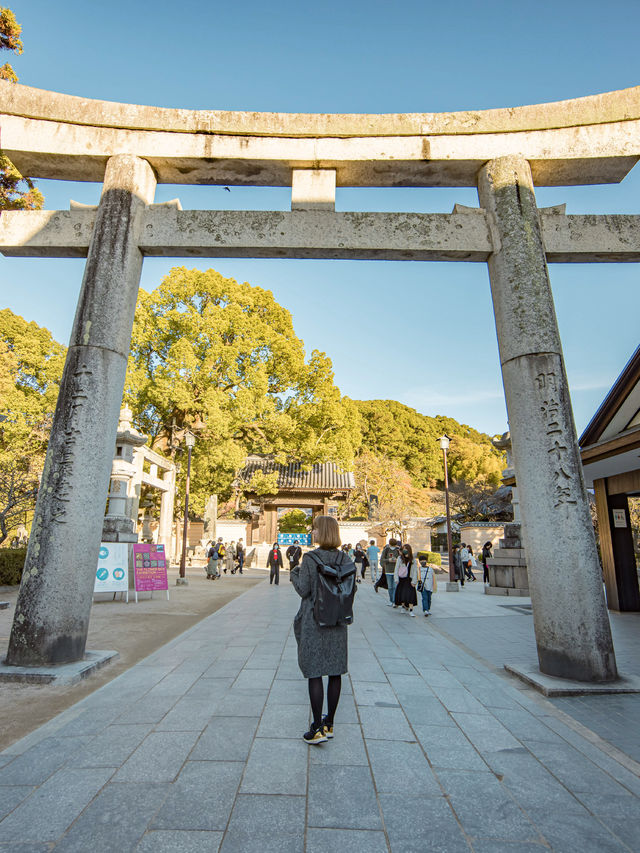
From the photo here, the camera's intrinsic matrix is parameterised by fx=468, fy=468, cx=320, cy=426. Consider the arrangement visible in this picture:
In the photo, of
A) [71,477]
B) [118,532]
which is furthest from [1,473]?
[71,477]

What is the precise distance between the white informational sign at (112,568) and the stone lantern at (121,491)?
59.4 inches

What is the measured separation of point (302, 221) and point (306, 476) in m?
23.7

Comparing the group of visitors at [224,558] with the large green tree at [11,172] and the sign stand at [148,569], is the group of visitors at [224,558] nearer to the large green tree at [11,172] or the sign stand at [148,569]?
the sign stand at [148,569]

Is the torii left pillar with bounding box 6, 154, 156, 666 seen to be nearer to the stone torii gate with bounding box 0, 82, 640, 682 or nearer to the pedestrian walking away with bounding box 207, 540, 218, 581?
the stone torii gate with bounding box 0, 82, 640, 682

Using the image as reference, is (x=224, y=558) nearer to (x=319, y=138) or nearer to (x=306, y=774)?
(x=319, y=138)

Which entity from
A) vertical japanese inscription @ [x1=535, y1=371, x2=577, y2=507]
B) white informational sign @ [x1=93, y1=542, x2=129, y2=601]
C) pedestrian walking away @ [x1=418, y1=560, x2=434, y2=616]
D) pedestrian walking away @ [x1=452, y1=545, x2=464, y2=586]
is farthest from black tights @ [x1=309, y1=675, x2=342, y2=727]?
pedestrian walking away @ [x1=452, y1=545, x2=464, y2=586]

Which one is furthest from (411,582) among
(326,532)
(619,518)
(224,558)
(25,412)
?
(25,412)

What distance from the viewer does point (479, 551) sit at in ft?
86.3

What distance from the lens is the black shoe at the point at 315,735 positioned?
3.32 meters

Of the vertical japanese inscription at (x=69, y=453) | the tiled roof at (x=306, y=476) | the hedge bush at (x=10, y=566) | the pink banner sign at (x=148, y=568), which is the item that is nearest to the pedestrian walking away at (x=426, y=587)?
the pink banner sign at (x=148, y=568)

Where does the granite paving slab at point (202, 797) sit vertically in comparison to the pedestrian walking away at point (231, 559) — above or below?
below

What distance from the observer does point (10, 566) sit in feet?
40.3

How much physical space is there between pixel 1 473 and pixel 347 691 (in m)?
14.5

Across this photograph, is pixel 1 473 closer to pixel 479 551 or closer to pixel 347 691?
pixel 347 691
